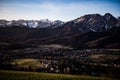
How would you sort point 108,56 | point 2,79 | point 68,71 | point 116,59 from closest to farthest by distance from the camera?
point 2,79 → point 68,71 → point 116,59 → point 108,56

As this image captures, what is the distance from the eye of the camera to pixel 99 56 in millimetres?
193250

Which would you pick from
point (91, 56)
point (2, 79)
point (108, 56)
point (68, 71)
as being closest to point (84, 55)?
point (91, 56)

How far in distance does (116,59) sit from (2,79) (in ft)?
447

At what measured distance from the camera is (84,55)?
198 metres

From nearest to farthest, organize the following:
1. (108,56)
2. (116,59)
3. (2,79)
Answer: (2,79) → (116,59) → (108,56)

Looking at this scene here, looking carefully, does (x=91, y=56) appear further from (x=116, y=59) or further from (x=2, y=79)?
(x=2, y=79)

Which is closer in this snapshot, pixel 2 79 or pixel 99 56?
pixel 2 79

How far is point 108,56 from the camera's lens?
192875 mm

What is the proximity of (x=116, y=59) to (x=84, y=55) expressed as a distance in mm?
30215

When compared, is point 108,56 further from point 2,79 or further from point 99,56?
point 2,79

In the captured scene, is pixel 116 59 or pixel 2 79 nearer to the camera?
pixel 2 79

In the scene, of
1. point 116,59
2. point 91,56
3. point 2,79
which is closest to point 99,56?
point 91,56

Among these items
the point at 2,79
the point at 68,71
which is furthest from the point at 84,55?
the point at 2,79

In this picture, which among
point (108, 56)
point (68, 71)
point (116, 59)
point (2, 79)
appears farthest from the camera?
point (108, 56)
